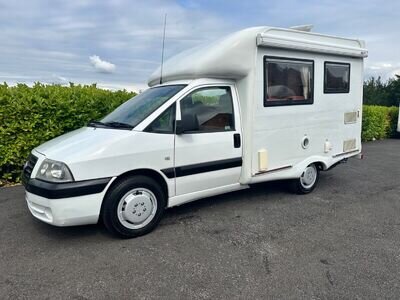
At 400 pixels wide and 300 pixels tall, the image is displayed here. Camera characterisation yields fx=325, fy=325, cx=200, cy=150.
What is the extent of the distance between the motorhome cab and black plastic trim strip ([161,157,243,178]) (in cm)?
1

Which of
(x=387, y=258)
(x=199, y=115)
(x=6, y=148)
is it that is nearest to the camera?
(x=387, y=258)

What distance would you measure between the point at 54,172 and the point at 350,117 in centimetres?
505

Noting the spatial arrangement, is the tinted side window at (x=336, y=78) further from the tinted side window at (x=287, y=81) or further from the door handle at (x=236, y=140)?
the door handle at (x=236, y=140)

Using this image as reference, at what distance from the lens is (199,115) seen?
4.27 metres

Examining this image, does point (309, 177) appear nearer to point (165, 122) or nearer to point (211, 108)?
point (211, 108)

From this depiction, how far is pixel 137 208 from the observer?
378cm

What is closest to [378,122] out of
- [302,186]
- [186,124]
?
[302,186]

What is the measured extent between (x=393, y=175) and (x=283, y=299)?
566 cm

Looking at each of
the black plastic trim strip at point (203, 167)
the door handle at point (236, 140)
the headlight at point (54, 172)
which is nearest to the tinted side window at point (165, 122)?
the black plastic trim strip at point (203, 167)

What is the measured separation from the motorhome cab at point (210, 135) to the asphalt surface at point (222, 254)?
362 mm

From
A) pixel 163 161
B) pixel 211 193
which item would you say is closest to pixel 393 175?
pixel 211 193

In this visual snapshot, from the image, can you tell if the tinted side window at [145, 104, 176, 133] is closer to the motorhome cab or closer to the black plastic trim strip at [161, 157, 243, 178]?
the motorhome cab

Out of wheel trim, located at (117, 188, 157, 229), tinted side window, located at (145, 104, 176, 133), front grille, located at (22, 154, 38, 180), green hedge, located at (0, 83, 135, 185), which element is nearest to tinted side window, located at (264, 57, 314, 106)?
tinted side window, located at (145, 104, 176, 133)

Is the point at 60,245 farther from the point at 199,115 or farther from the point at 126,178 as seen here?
the point at 199,115
